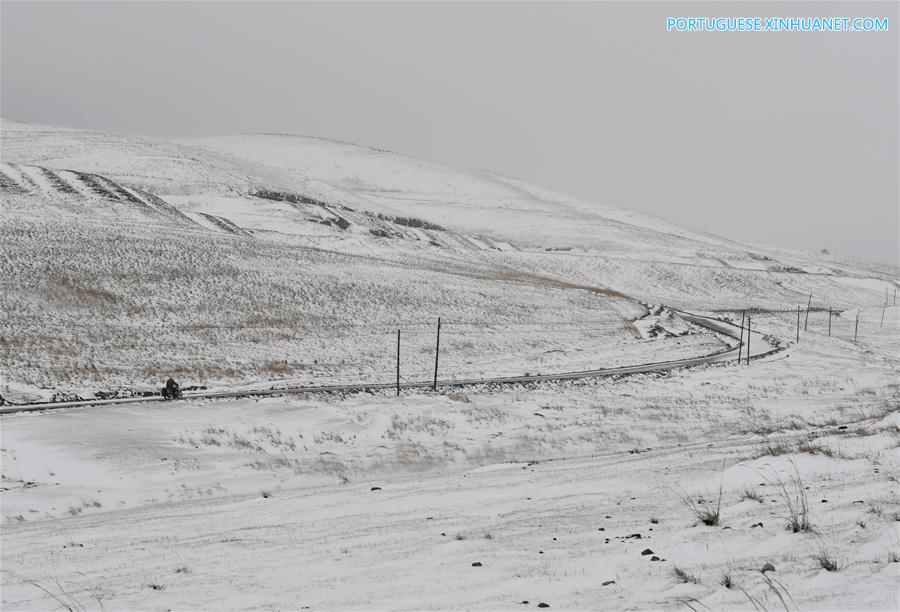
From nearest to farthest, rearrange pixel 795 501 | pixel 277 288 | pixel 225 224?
pixel 795 501, pixel 277 288, pixel 225 224

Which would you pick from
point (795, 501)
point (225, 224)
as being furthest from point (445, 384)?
point (225, 224)

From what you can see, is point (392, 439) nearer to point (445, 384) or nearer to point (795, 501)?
point (445, 384)

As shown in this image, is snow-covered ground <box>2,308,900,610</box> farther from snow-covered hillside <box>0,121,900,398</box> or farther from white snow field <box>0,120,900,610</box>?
snow-covered hillside <box>0,121,900,398</box>

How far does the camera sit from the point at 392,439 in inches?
1028

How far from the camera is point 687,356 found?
2109 inches

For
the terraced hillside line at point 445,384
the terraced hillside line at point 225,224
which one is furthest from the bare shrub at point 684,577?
the terraced hillside line at point 225,224

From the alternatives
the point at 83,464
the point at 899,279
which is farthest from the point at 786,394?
the point at 899,279

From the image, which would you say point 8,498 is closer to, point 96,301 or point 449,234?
point 96,301

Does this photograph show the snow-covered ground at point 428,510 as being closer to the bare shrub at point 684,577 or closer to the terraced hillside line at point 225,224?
the bare shrub at point 684,577

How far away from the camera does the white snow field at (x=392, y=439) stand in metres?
8.30

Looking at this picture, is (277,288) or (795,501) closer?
(795,501)

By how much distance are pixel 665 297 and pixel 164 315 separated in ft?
247

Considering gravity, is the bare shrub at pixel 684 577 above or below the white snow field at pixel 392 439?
above

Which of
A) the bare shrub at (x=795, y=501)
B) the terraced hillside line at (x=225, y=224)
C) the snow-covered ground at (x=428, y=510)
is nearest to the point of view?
the snow-covered ground at (x=428, y=510)
